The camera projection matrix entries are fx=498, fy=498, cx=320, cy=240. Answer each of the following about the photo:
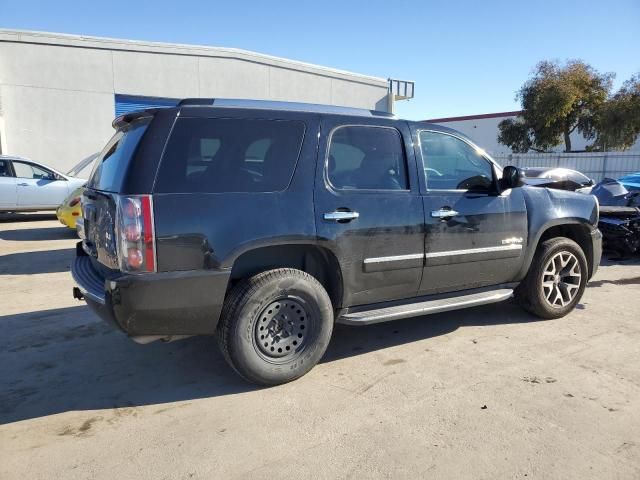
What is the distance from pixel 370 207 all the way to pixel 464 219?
37.7 inches

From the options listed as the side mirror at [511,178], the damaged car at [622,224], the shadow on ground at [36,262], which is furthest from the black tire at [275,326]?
the damaged car at [622,224]

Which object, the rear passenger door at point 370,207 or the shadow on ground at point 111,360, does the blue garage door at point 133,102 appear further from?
the rear passenger door at point 370,207

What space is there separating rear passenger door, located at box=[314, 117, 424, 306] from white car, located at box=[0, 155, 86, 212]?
38.5 ft

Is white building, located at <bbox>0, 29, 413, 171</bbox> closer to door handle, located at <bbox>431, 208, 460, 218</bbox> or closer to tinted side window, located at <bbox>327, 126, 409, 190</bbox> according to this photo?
tinted side window, located at <bbox>327, 126, 409, 190</bbox>

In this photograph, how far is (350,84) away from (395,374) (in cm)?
2039

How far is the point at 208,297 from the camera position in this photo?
3242mm

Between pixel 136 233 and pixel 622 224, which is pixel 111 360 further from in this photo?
pixel 622 224

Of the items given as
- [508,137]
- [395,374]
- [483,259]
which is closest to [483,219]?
[483,259]

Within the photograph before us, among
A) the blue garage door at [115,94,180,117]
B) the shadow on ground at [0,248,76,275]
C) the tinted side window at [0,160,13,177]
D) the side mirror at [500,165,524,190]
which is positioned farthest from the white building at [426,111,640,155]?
the side mirror at [500,165,524,190]

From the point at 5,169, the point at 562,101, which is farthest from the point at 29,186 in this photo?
the point at 562,101

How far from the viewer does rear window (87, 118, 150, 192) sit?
3.29 meters

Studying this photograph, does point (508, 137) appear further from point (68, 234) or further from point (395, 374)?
point (395, 374)

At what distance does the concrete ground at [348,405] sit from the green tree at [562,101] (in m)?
24.7

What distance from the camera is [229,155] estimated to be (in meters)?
3.41
